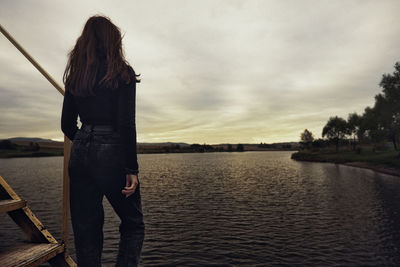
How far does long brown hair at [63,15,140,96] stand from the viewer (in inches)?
104

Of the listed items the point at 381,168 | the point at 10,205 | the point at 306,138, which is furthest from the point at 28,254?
the point at 306,138

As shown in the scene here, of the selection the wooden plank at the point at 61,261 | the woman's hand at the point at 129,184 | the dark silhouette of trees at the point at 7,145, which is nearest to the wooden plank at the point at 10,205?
the wooden plank at the point at 61,261

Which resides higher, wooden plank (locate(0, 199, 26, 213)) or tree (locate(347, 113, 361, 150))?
tree (locate(347, 113, 361, 150))

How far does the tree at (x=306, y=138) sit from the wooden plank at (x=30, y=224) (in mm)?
163372

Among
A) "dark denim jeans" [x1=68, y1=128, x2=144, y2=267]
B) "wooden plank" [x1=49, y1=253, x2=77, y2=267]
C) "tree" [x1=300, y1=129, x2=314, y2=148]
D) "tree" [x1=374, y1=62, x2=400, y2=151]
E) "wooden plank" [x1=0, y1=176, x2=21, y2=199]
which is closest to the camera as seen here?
"dark denim jeans" [x1=68, y1=128, x2=144, y2=267]

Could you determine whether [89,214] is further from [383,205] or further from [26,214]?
[383,205]

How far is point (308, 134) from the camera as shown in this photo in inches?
6102

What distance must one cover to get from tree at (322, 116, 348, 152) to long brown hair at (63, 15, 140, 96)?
101 metres

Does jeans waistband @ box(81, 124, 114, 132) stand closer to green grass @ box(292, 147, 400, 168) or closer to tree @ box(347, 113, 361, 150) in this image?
green grass @ box(292, 147, 400, 168)

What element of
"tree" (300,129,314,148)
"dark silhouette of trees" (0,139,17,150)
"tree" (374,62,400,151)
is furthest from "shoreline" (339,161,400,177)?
"dark silhouette of trees" (0,139,17,150)

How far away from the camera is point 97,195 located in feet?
8.86

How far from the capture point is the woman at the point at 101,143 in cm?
258

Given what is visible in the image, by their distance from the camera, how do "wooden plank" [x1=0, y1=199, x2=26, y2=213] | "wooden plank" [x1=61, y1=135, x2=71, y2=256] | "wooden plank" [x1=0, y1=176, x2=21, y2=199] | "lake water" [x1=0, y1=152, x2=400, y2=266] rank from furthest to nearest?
"lake water" [x1=0, y1=152, x2=400, y2=266], "wooden plank" [x1=61, y1=135, x2=71, y2=256], "wooden plank" [x1=0, y1=176, x2=21, y2=199], "wooden plank" [x1=0, y1=199, x2=26, y2=213]

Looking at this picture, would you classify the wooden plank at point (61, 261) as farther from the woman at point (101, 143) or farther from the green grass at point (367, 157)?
the green grass at point (367, 157)
